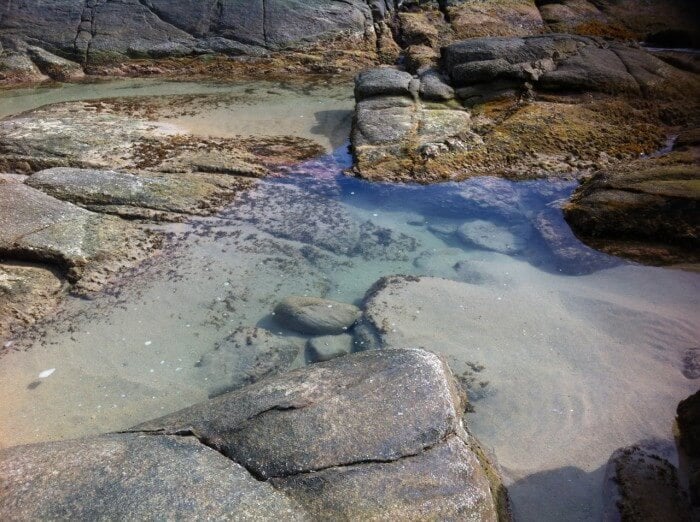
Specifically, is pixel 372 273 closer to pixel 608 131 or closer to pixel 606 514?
pixel 606 514

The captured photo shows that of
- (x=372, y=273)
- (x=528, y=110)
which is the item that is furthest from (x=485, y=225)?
(x=528, y=110)

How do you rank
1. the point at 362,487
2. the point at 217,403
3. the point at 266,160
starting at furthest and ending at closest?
the point at 266,160
the point at 217,403
the point at 362,487

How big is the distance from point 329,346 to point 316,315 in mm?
291

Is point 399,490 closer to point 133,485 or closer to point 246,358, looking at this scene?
point 133,485

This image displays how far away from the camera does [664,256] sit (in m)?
5.06

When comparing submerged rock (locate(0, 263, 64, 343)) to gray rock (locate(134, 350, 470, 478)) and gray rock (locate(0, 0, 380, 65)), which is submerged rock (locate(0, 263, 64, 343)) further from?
gray rock (locate(0, 0, 380, 65))

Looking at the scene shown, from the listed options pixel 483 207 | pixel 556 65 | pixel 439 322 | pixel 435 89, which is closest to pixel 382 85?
pixel 435 89

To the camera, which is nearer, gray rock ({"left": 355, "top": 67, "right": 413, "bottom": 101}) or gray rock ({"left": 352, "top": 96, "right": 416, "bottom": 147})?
gray rock ({"left": 352, "top": 96, "right": 416, "bottom": 147})

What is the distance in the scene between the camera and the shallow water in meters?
3.54

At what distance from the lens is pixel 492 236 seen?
218 inches

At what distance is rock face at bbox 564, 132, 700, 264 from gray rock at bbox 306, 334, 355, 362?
2.63 metres

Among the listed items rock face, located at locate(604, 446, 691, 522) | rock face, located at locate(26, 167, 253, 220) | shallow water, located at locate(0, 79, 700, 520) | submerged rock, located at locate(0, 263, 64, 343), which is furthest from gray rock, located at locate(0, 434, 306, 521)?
rock face, located at locate(26, 167, 253, 220)

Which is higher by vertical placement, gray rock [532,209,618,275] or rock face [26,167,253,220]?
gray rock [532,209,618,275]

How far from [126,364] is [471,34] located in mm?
9449
